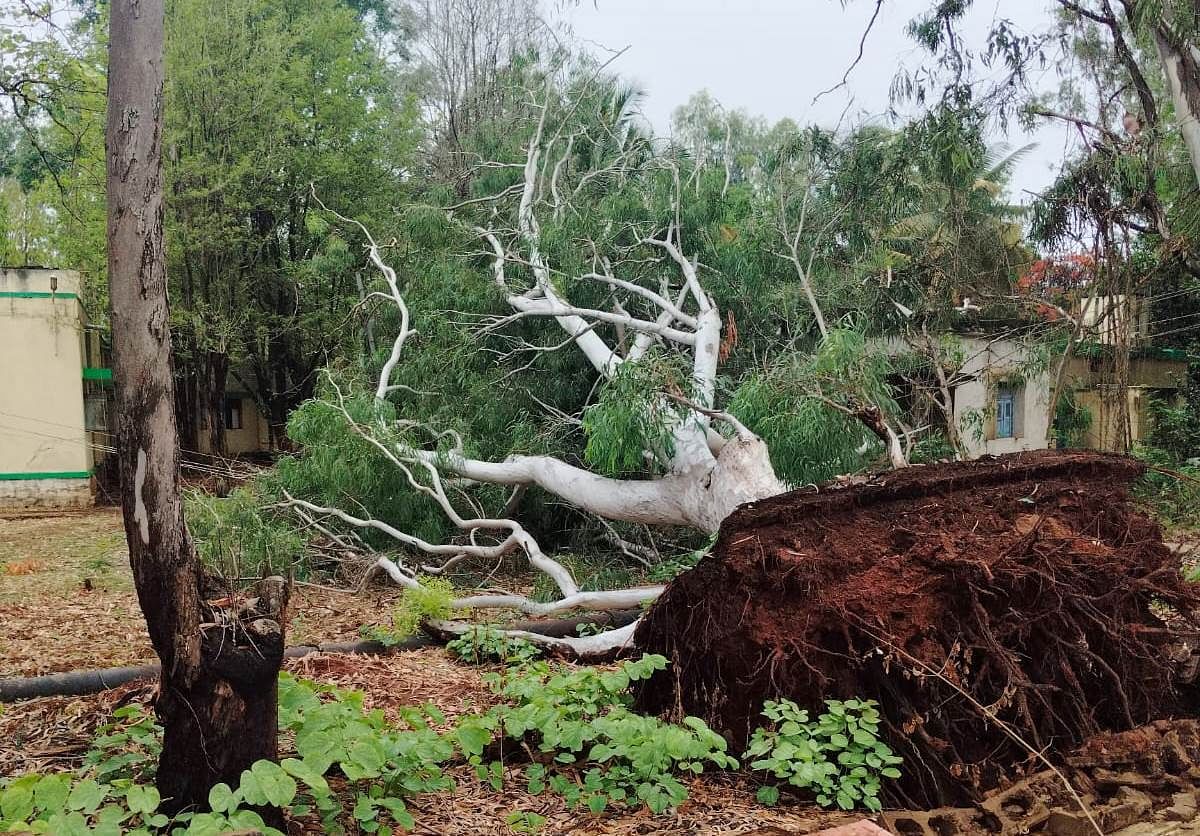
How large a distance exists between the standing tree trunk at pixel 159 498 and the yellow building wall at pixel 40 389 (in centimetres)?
1455

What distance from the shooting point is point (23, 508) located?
15906 mm

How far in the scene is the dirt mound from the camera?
165 inches

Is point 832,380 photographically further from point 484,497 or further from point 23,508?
point 23,508

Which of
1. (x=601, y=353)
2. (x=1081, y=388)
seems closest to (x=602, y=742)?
(x=601, y=353)

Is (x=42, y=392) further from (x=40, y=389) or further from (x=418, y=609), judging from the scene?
(x=418, y=609)

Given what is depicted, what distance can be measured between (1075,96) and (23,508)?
60.7 ft

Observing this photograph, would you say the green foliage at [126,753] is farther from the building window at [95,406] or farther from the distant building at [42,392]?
the building window at [95,406]

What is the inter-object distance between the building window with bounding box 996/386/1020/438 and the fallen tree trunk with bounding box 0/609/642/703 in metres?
13.1

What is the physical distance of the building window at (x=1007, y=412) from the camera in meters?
18.6

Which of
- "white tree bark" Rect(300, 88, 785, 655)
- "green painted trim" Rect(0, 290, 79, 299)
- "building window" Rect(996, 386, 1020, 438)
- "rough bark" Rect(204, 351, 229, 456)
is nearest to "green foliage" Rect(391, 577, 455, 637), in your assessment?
"white tree bark" Rect(300, 88, 785, 655)

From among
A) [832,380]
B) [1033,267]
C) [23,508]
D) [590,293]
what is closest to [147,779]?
[832,380]

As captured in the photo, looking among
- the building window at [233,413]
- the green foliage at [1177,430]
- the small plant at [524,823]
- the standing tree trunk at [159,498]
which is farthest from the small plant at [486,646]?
the building window at [233,413]

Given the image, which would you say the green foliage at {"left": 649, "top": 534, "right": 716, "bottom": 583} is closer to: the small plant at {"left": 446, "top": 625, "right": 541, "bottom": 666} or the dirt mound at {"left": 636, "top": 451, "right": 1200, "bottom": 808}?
the small plant at {"left": 446, "top": 625, "right": 541, "bottom": 666}

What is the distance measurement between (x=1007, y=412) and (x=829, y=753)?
1639cm
